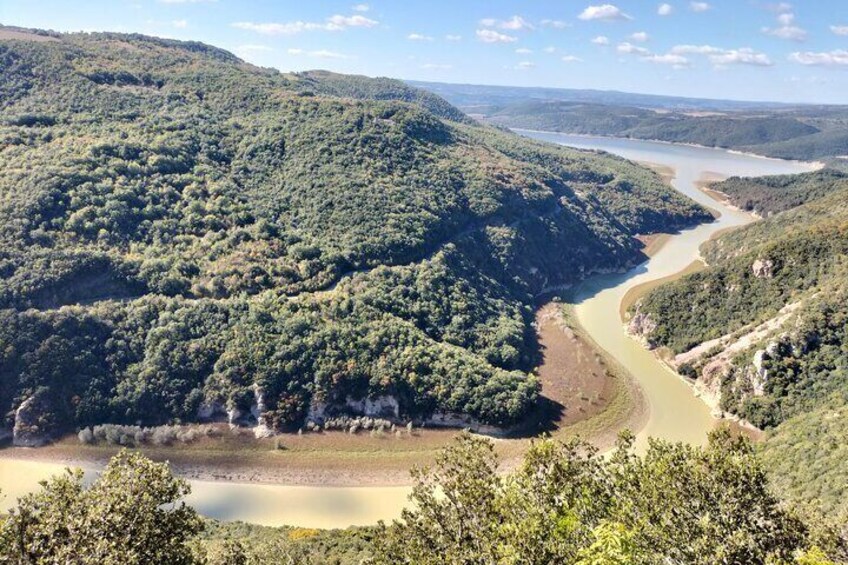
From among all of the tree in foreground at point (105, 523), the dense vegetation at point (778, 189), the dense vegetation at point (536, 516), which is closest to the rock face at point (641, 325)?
the dense vegetation at point (536, 516)

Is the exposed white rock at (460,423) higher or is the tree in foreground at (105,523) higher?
the tree in foreground at (105,523)

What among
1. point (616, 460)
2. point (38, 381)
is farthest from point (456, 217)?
point (616, 460)

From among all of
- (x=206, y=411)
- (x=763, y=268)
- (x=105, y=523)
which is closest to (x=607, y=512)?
(x=105, y=523)

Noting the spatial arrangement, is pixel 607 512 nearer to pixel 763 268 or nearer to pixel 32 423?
pixel 32 423

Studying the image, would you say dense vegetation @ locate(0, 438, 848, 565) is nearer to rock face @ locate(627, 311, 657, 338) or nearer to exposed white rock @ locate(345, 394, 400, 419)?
exposed white rock @ locate(345, 394, 400, 419)

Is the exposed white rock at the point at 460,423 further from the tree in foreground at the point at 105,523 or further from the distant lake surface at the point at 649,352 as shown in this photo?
the tree in foreground at the point at 105,523

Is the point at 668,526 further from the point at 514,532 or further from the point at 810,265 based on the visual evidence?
the point at 810,265
